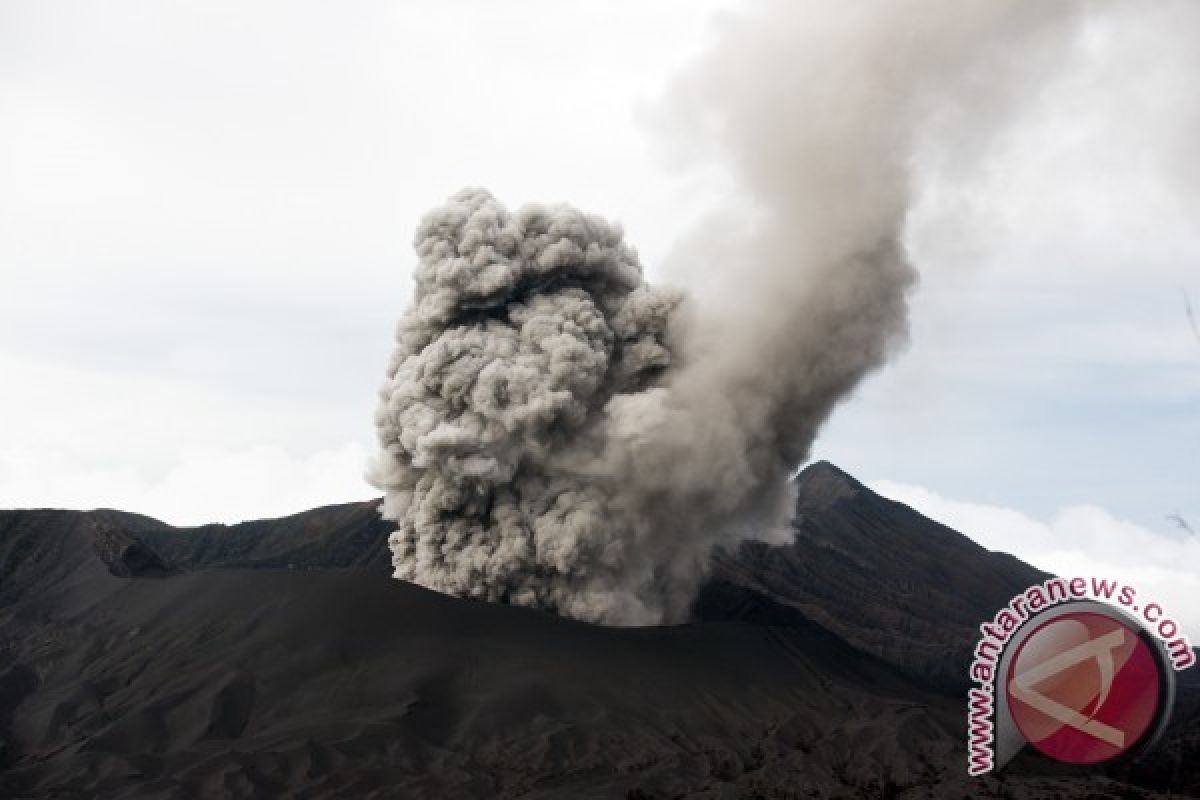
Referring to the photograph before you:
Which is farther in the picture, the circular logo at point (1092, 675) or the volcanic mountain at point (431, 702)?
the volcanic mountain at point (431, 702)

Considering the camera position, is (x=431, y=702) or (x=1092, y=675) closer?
(x=1092, y=675)

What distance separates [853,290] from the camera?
47094 millimetres

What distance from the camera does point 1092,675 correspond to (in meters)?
22.2

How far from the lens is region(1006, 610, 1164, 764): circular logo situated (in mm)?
21953

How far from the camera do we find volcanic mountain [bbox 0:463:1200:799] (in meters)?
35.1

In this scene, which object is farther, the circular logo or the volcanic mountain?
the volcanic mountain

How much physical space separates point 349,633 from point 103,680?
9.63m

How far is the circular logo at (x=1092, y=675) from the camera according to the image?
72.0ft

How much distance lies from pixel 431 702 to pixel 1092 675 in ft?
80.4

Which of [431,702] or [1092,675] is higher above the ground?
[1092,675]

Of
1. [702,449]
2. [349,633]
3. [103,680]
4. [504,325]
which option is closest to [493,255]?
[504,325]

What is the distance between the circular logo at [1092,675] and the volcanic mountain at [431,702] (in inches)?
447

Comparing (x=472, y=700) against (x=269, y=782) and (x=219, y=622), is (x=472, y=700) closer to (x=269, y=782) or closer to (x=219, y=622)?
(x=269, y=782)

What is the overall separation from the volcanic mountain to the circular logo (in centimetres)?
1134
